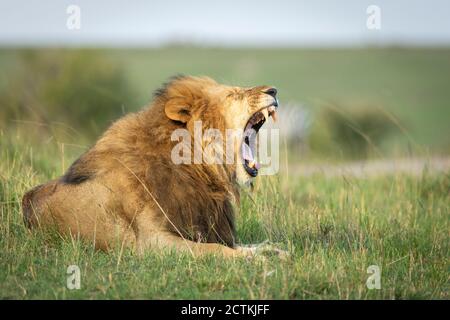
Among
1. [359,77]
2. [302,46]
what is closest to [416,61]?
[359,77]

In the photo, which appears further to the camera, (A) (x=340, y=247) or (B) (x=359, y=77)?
(B) (x=359, y=77)

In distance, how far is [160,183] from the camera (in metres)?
5.19

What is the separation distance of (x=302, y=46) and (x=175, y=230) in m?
75.7

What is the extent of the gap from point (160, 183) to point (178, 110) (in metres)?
0.53

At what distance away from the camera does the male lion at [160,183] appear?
5.16 m

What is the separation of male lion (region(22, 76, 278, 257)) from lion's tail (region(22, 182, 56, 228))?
0.03ft

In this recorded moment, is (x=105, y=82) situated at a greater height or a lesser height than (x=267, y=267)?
greater
